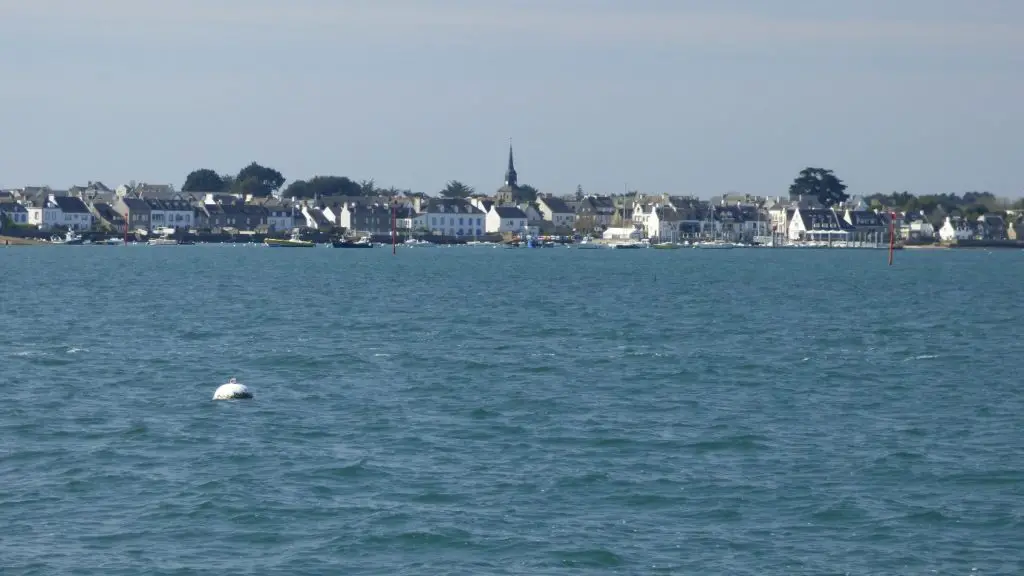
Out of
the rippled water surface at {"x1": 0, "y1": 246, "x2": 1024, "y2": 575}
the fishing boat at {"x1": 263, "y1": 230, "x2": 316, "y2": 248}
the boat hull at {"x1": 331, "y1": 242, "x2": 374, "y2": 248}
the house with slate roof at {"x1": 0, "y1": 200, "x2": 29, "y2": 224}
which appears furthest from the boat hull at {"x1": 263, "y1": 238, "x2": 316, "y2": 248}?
the rippled water surface at {"x1": 0, "y1": 246, "x2": 1024, "y2": 575}

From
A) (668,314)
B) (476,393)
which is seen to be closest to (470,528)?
(476,393)

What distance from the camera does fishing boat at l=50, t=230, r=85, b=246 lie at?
18475 centimetres

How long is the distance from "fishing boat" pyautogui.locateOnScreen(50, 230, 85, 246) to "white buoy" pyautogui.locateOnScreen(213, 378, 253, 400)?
160800mm

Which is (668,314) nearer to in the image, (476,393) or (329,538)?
(476,393)

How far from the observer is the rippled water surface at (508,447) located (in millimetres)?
18719

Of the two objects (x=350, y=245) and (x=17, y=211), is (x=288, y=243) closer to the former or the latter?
(x=350, y=245)

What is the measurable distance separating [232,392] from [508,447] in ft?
24.9

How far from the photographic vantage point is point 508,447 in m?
25.4

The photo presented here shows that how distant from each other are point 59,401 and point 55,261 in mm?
97929

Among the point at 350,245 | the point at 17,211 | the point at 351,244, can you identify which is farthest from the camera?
the point at 17,211

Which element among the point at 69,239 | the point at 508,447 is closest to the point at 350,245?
the point at 69,239

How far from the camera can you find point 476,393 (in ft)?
106

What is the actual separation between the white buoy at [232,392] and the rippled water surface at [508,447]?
A: 0.39 metres

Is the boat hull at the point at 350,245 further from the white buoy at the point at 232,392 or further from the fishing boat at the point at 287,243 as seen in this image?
the white buoy at the point at 232,392
